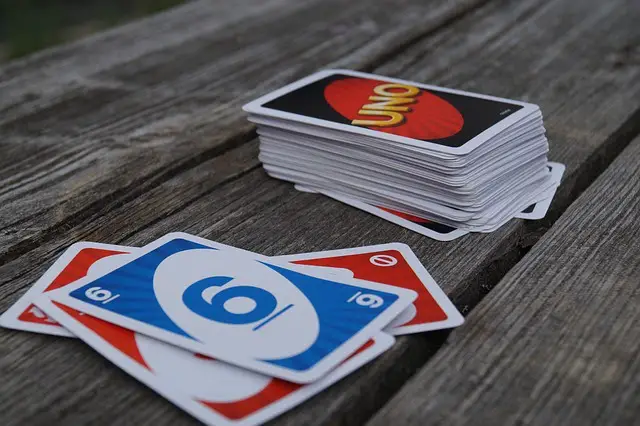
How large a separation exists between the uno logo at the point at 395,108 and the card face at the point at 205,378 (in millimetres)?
346

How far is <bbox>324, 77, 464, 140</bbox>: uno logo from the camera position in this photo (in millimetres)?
1026

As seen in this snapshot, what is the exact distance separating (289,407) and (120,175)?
0.58 meters

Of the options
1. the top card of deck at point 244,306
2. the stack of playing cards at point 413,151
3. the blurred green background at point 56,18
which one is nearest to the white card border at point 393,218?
the stack of playing cards at point 413,151

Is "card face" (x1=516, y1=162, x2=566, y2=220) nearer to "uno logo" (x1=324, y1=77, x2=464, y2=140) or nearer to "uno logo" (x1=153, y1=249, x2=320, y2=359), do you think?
"uno logo" (x1=324, y1=77, x2=464, y2=140)

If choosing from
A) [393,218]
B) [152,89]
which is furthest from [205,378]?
[152,89]

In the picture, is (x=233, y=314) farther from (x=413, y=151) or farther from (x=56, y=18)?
(x=56, y=18)

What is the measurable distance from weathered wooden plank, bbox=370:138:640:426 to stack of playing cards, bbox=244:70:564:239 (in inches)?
4.1

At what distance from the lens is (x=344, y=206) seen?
106cm

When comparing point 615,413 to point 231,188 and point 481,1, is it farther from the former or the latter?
point 481,1

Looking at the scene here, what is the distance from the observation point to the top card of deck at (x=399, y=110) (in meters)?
1.01

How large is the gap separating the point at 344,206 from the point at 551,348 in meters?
0.38

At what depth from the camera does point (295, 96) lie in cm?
116

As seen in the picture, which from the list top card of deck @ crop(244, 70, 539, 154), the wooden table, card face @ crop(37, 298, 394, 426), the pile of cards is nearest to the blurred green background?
the wooden table

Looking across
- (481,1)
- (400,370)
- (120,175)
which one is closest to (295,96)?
(120,175)
